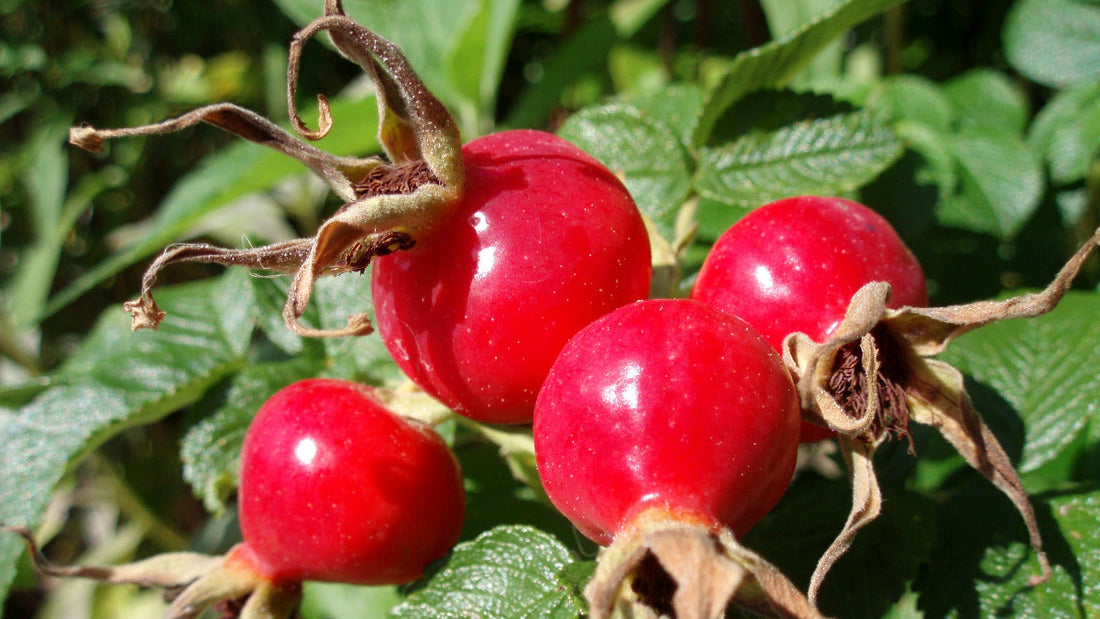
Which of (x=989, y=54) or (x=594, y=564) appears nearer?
(x=594, y=564)

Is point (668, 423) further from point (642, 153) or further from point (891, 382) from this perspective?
point (642, 153)

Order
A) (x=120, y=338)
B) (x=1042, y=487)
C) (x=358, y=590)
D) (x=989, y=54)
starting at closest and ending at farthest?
(x=1042, y=487), (x=358, y=590), (x=120, y=338), (x=989, y=54)

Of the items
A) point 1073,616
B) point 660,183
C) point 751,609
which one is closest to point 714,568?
point 751,609

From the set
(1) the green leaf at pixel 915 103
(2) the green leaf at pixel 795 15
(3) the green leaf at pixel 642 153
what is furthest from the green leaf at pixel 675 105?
(1) the green leaf at pixel 915 103

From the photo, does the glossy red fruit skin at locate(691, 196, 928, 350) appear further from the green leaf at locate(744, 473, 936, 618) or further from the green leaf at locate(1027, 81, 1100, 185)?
the green leaf at locate(1027, 81, 1100, 185)

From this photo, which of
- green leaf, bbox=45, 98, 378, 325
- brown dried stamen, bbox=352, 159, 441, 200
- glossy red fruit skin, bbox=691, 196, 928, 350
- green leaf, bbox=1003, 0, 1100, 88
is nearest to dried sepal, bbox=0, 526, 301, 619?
brown dried stamen, bbox=352, 159, 441, 200

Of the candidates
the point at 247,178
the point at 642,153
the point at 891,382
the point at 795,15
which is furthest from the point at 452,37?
the point at 891,382

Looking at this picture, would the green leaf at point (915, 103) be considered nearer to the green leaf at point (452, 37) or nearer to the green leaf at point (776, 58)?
the green leaf at point (776, 58)

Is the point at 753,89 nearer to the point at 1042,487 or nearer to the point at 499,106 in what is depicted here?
the point at 1042,487
